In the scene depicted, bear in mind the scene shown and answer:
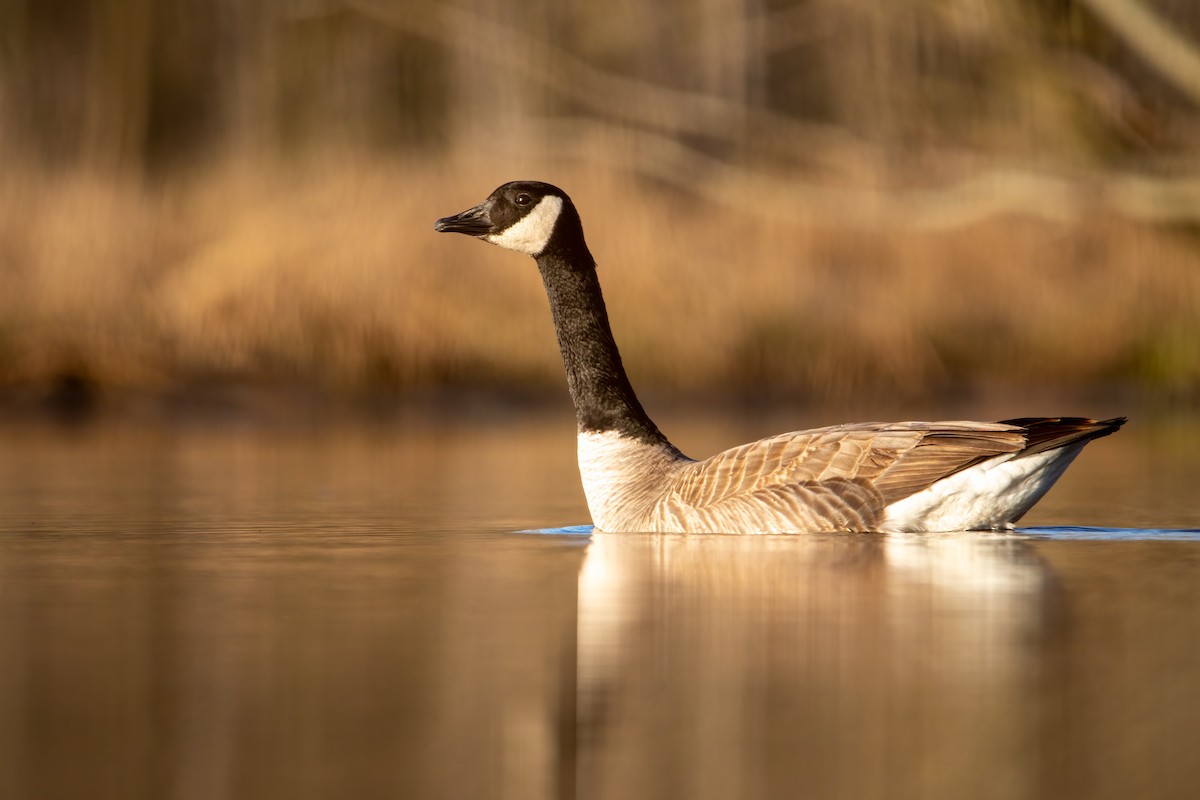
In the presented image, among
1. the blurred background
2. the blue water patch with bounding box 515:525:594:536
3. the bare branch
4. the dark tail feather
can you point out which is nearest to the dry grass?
the blurred background

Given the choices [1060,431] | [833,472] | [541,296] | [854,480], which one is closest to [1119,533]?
[1060,431]

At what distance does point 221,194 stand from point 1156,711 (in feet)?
48.6

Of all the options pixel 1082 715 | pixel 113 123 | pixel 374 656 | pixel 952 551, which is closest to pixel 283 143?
pixel 113 123

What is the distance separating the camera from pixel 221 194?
18.8 meters

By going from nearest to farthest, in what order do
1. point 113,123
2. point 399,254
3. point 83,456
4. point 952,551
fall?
1. point 952,551
2. point 83,456
3. point 399,254
4. point 113,123

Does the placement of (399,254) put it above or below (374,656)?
above

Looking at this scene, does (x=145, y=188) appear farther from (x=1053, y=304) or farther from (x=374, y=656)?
(x=374, y=656)

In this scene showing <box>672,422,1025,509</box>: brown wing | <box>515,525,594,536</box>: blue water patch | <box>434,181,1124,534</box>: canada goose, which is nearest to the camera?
<box>434,181,1124,534</box>: canada goose

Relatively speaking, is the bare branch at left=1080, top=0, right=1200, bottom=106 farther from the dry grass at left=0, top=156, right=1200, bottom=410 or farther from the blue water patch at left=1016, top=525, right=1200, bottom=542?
the blue water patch at left=1016, top=525, right=1200, bottom=542

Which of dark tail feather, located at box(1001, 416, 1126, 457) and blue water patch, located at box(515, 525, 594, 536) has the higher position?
dark tail feather, located at box(1001, 416, 1126, 457)

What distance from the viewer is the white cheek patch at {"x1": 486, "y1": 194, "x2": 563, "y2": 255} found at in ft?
34.7

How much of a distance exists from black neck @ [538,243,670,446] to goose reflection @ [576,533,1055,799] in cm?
169

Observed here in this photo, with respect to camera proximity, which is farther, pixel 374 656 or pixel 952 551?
pixel 952 551

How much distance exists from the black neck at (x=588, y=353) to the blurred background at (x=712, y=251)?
7.37 metres
